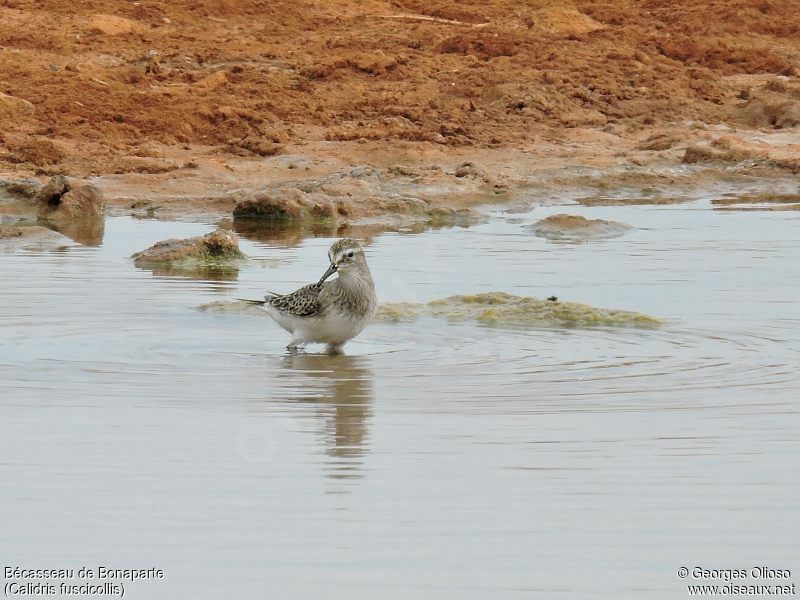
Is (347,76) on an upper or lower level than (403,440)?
upper

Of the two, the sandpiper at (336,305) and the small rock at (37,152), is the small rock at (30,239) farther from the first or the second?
the sandpiper at (336,305)

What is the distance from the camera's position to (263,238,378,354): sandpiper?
9.53 metres

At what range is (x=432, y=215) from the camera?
1694cm

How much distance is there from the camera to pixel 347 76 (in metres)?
21.8

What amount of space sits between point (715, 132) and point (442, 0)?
6689 millimetres

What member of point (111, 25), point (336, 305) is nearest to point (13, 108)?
point (111, 25)

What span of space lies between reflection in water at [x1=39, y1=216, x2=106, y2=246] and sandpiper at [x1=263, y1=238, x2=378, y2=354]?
512 cm

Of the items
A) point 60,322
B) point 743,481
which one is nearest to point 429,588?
point 743,481

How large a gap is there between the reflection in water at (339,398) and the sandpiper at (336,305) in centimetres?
15
